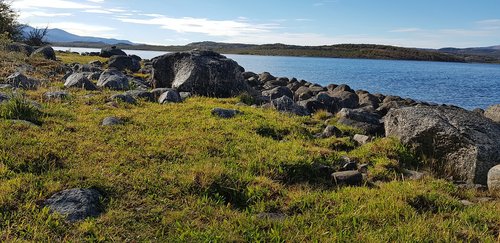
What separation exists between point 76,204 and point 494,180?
8526mm

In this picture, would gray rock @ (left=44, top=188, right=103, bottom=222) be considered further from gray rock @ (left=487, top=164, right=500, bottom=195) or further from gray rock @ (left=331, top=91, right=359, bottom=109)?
gray rock @ (left=331, top=91, right=359, bottom=109)

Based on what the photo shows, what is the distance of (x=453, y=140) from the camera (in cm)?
1052

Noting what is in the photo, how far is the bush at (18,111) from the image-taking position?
10784 mm

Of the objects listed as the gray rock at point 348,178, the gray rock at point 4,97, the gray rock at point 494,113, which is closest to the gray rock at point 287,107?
the gray rock at point 348,178

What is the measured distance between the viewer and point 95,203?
21.9 feet

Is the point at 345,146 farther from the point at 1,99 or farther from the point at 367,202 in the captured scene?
the point at 1,99

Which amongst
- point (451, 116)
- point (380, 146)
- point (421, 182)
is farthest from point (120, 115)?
point (451, 116)

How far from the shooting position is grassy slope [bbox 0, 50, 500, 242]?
6.11 metres

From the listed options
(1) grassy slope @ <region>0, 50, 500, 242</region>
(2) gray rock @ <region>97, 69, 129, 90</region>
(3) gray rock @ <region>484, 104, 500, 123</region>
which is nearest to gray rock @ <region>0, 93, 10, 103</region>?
(1) grassy slope @ <region>0, 50, 500, 242</region>

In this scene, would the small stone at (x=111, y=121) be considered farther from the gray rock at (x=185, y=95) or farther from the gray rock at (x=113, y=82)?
the gray rock at (x=113, y=82)

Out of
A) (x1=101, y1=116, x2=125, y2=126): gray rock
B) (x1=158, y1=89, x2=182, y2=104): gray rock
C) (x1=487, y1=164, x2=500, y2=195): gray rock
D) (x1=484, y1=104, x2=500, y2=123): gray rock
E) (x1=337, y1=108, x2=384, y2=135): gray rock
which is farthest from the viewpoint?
(x1=484, y1=104, x2=500, y2=123): gray rock

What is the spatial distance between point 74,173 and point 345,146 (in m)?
7.36

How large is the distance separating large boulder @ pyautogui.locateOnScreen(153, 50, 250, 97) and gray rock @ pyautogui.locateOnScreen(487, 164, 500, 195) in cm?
1285

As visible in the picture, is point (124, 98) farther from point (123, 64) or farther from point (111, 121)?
point (123, 64)
